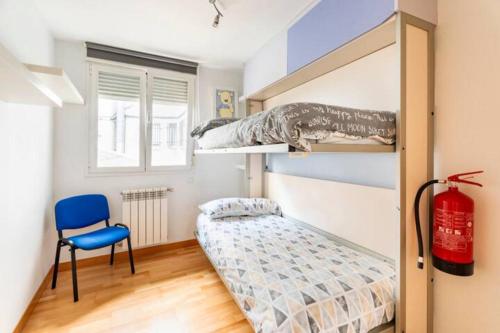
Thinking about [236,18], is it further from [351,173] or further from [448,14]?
[351,173]

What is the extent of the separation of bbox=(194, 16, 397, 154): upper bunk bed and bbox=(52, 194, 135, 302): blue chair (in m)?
1.31

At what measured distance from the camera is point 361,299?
128 centimetres

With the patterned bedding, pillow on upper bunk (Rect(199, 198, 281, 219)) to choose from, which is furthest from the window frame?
the patterned bedding

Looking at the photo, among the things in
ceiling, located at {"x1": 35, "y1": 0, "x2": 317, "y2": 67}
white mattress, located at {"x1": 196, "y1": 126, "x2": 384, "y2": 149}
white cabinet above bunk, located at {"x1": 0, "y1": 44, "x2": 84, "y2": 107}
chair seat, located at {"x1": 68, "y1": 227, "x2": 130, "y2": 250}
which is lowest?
chair seat, located at {"x1": 68, "y1": 227, "x2": 130, "y2": 250}

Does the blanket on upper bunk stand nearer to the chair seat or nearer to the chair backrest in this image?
the chair seat

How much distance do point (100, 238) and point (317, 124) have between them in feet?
7.58

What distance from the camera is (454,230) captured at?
1234 mm

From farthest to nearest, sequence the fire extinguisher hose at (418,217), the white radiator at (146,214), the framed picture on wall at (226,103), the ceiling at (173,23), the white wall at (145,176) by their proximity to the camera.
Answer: the framed picture on wall at (226,103) < the white radiator at (146,214) < the white wall at (145,176) < the ceiling at (173,23) < the fire extinguisher hose at (418,217)

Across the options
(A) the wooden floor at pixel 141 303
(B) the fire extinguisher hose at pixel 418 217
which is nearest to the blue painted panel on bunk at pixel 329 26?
(B) the fire extinguisher hose at pixel 418 217

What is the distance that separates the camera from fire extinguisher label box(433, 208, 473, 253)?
122 cm

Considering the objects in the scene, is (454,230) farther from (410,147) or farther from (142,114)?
(142,114)

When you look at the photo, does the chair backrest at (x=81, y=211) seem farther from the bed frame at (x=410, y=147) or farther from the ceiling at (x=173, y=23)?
the bed frame at (x=410, y=147)

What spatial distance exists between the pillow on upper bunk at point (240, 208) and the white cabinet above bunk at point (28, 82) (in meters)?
1.67

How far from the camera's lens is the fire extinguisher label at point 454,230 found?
4.00 feet
